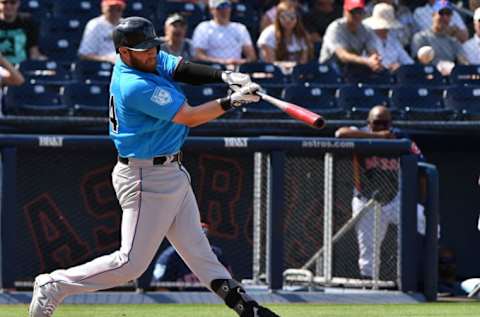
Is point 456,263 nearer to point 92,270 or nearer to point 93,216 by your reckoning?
point 93,216

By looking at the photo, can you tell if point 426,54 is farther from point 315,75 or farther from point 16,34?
point 16,34

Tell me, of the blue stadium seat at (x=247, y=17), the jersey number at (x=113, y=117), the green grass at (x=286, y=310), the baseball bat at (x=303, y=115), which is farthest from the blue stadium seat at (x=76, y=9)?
the baseball bat at (x=303, y=115)

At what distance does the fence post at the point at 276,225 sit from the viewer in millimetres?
7738

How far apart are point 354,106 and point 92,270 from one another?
5178 mm

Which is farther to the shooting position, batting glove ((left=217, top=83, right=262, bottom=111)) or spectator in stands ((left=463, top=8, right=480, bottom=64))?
spectator in stands ((left=463, top=8, right=480, bottom=64))

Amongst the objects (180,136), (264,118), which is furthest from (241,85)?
(264,118)

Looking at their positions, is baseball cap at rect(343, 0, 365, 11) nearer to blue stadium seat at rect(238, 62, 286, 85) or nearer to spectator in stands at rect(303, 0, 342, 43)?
blue stadium seat at rect(238, 62, 286, 85)

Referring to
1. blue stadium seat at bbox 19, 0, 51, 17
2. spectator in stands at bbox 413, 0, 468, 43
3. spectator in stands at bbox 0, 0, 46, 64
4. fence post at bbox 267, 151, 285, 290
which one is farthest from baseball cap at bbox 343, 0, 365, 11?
fence post at bbox 267, 151, 285, 290

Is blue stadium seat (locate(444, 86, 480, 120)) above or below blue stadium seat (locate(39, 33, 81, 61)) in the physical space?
below

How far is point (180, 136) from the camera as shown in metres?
5.66

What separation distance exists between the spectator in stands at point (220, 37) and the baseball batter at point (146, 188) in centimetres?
549

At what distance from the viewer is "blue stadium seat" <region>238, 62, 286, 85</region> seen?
10547 mm

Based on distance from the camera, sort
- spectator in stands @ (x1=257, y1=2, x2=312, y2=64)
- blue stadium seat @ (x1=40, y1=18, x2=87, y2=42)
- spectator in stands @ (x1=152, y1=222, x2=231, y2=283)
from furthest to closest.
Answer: blue stadium seat @ (x1=40, y1=18, x2=87, y2=42) < spectator in stands @ (x1=257, y1=2, x2=312, y2=64) < spectator in stands @ (x1=152, y1=222, x2=231, y2=283)

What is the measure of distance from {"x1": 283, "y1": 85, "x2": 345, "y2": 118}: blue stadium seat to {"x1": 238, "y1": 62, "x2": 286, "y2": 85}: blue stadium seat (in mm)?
365
